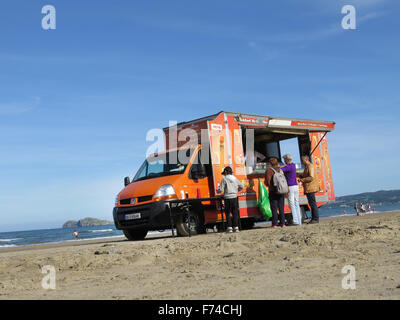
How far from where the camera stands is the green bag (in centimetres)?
1366

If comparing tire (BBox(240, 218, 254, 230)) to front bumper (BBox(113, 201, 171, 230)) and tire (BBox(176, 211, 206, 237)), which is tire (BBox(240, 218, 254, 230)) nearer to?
tire (BBox(176, 211, 206, 237))

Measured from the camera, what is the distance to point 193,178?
41.0 feet

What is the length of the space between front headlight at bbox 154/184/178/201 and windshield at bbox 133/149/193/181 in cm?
64

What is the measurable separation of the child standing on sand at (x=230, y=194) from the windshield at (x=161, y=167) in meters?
1.17

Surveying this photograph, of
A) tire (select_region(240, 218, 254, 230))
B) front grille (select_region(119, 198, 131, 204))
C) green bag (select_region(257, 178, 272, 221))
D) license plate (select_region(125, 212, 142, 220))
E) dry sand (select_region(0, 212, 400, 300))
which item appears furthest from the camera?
tire (select_region(240, 218, 254, 230))

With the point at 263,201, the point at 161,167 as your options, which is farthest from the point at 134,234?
the point at 263,201

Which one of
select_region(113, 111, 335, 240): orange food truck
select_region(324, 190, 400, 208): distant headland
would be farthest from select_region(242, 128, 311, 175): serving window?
select_region(324, 190, 400, 208): distant headland

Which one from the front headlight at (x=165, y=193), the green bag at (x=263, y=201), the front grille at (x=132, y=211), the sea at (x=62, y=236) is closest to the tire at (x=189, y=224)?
the front headlight at (x=165, y=193)
